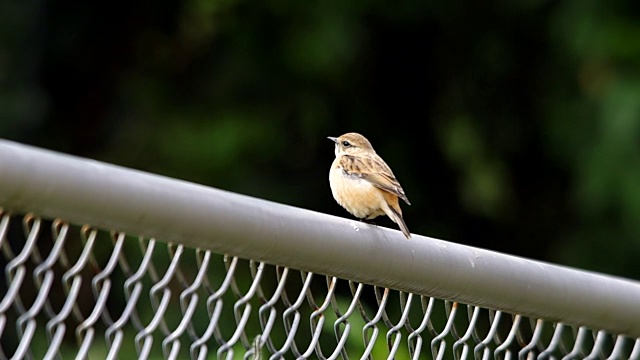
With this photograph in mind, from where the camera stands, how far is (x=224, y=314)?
24.7ft

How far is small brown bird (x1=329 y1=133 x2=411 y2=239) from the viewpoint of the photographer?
16.1ft

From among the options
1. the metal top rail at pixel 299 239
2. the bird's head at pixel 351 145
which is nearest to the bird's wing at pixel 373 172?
the bird's head at pixel 351 145

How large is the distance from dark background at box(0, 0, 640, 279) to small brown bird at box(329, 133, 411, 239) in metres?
3.48

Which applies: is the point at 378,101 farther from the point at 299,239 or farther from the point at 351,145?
the point at 299,239

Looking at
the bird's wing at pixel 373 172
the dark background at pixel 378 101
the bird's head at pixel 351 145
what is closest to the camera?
the bird's wing at pixel 373 172

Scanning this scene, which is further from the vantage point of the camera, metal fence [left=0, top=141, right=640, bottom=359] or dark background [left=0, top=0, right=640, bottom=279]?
dark background [left=0, top=0, right=640, bottom=279]

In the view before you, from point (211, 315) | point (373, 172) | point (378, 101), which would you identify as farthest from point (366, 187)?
point (378, 101)

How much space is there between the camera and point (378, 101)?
31.0ft

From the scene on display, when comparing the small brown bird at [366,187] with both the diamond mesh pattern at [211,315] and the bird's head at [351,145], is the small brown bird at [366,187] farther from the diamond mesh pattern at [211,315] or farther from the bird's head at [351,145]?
the bird's head at [351,145]

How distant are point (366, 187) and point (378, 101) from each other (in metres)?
4.52

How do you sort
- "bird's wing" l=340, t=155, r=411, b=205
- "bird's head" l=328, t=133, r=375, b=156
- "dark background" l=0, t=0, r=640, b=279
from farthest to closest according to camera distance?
"dark background" l=0, t=0, r=640, b=279 → "bird's head" l=328, t=133, r=375, b=156 → "bird's wing" l=340, t=155, r=411, b=205

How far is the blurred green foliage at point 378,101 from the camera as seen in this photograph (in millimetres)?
8656

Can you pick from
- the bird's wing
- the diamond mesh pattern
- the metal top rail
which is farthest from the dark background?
the metal top rail

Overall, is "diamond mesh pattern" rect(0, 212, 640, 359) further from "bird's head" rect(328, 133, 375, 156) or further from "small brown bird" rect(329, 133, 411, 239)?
"bird's head" rect(328, 133, 375, 156)
